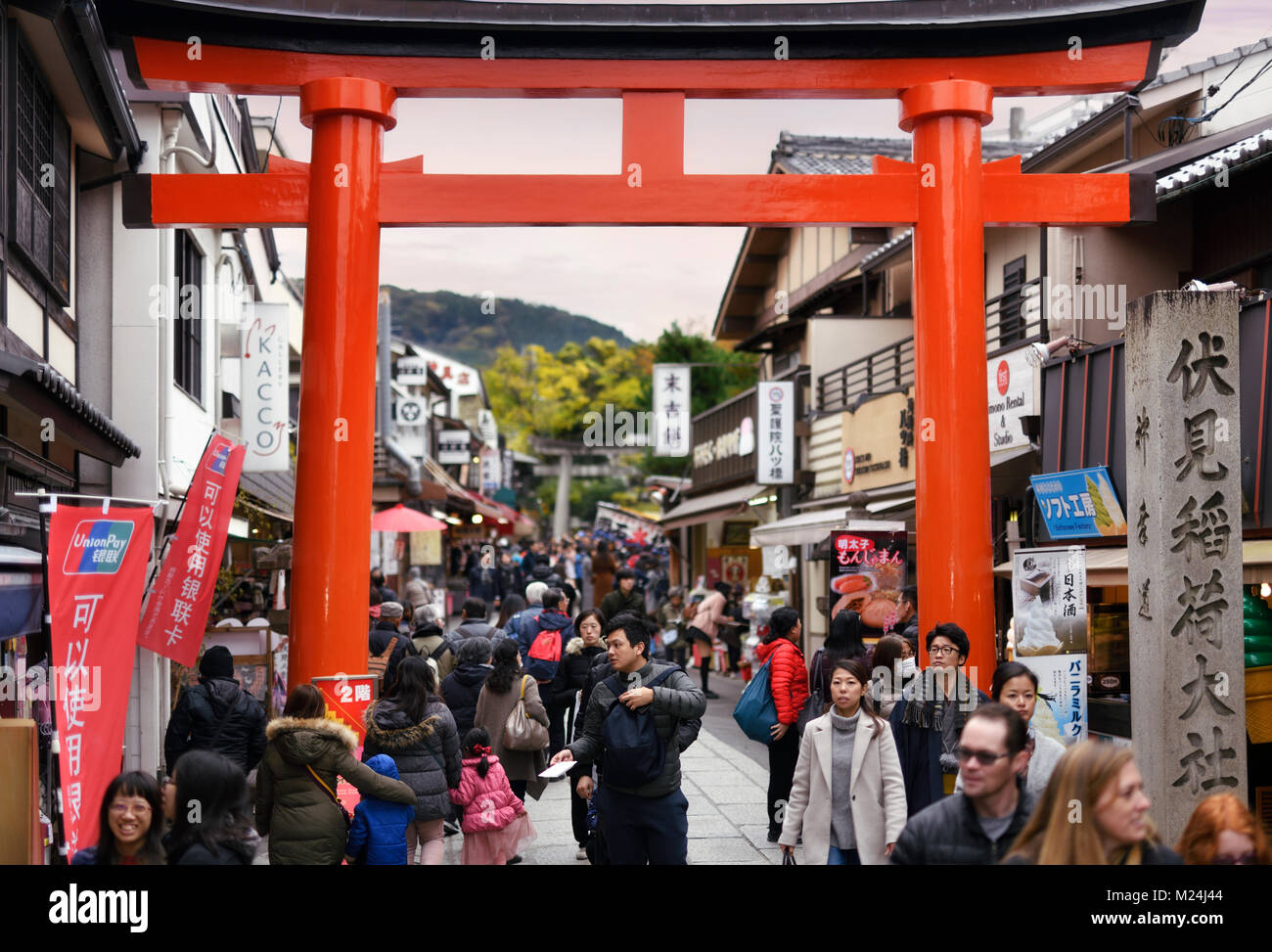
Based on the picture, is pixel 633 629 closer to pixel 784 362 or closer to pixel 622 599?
pixel 622 599

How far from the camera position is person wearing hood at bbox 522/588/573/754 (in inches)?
439

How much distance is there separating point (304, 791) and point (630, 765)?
1.69 metres

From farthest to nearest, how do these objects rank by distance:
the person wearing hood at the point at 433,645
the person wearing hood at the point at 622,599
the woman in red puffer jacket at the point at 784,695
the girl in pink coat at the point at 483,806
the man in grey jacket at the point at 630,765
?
1. the person wearing hood at the point at 622,599
2. the person wearing hood at the point at 433,645
3. the woman in red puffer jacket at the point at 784,695
4. the girl in pink coat at the point at 483,806
5. the man in grey jacket at the point at 630,765

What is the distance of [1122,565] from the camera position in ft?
29.3

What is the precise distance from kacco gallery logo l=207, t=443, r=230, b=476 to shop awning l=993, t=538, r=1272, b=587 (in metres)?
6.41

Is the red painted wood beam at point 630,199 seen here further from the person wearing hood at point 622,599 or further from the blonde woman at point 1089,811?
the blonde woman at point 1089,811

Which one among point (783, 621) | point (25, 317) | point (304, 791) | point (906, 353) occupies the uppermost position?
point (906, 353)

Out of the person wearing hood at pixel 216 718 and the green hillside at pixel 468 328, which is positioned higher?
the green hillside at pixel 468 328

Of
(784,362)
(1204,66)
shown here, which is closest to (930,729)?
(1204,66)

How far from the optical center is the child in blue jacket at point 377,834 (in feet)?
21.5

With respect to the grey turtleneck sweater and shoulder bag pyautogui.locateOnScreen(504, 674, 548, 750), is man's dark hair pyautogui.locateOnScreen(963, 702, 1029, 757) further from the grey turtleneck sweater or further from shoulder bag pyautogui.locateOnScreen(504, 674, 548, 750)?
shoulder bag pyautogui.locateOnScreen(504, 674, 548, 750)

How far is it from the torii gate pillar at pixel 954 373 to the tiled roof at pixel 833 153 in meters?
12.4

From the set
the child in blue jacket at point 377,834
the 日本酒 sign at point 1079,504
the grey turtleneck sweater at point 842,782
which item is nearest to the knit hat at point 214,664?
the child in blue jacket at point 377,834

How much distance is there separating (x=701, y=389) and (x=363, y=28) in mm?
31005
